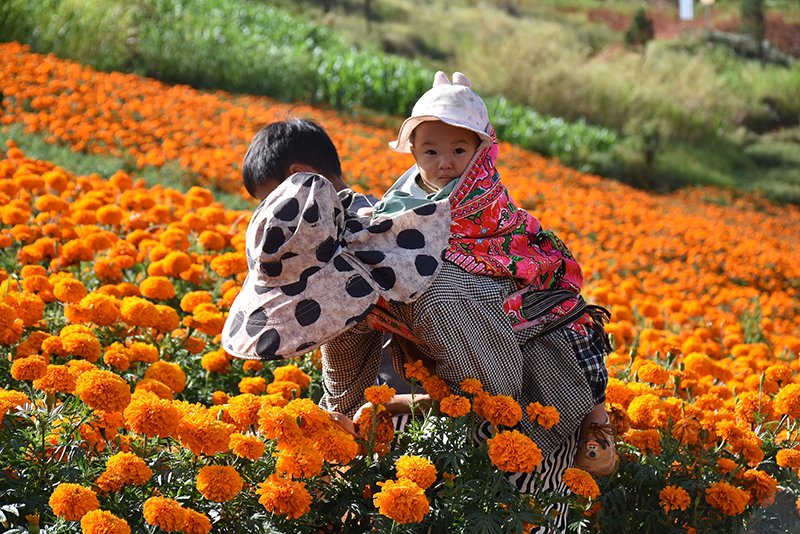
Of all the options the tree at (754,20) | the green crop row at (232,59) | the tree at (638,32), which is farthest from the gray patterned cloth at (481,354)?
the tree at (754,20)

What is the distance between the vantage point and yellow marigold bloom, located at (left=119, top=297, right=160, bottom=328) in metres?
2.35

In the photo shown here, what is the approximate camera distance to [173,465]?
1.77 m

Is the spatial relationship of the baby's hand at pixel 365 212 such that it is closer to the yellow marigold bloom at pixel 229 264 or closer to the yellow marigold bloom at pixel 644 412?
the yellow marigold bloom at pixel 644 412

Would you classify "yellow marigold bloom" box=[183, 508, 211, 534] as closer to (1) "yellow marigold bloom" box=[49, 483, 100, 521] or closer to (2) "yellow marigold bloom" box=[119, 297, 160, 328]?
(1) "yellow marigold bloom" box=[49, 483, 100, 521]

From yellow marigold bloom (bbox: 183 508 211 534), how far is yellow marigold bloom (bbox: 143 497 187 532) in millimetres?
13

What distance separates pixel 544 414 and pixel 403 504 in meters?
0.48

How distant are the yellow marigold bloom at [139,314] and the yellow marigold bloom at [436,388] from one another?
3.46 feet

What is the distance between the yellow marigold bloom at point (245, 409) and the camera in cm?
184

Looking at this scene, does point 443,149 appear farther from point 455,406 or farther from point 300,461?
point 300,461

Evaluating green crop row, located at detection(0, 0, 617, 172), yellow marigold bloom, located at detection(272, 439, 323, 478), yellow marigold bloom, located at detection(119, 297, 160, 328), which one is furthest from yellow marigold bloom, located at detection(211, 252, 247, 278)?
green crop row, located at detection(0, 0, 617, 172)

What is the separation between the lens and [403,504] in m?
1.50

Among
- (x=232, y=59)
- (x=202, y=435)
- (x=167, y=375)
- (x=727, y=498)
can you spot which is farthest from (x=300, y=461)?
(x=232, y=59)

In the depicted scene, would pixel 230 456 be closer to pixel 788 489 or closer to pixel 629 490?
pixel 629 490

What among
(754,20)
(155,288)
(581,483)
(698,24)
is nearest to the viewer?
(581,483)
